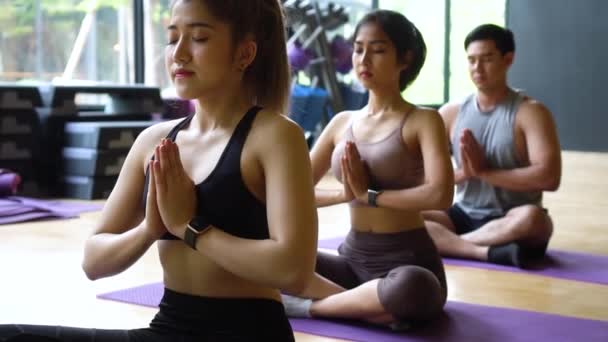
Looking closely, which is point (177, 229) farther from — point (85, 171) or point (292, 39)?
point (292, 39)

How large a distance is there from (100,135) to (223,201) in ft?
12.5

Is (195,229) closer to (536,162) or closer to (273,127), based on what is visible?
(273,127)

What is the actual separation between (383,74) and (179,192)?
1235 millimetres

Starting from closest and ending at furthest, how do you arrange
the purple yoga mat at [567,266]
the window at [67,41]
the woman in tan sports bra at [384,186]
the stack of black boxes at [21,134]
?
the woman in tan sports bra at [384,186]
the purple yoga mat at [567,266]
the stack of black boxes at [21,134]
the window at [67,41]

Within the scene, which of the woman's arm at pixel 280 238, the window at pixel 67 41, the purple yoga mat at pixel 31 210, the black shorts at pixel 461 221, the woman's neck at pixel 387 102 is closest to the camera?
the woman's arm at pixel 280 238

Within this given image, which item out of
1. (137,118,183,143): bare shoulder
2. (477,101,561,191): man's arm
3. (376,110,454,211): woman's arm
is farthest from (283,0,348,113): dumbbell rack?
(137,118,183,143): bare shoulder

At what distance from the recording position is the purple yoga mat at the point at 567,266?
3.03 m

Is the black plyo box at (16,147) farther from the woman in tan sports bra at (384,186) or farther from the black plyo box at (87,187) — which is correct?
the woman in tan sports bra at (384,186)

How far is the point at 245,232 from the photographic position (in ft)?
4.25

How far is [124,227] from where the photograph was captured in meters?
1.41

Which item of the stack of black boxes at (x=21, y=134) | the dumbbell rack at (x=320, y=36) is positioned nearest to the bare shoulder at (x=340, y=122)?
the stack of black boxes at (x=21, y=134)

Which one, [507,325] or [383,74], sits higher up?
[383,74]

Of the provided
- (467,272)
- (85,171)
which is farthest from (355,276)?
(85,171)

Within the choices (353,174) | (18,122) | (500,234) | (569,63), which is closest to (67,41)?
(18,122)
